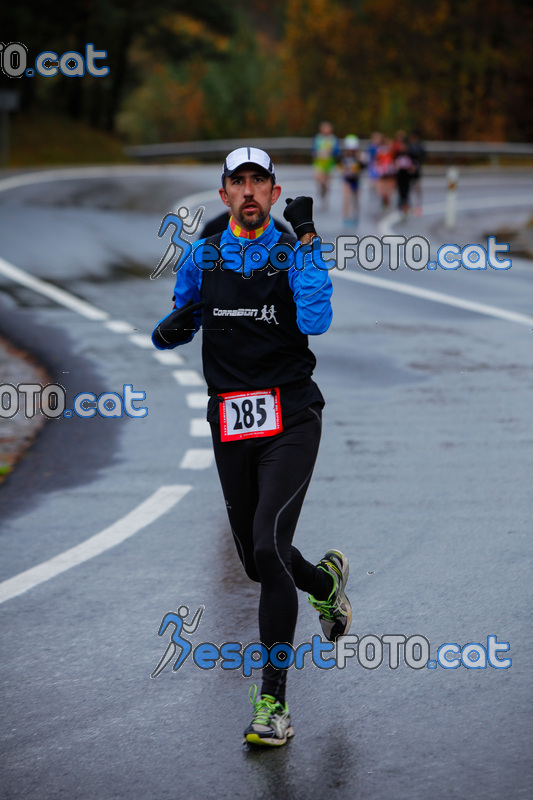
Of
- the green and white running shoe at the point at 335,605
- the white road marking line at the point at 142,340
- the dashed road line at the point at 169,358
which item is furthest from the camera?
the white road marking line at the point at 142,340

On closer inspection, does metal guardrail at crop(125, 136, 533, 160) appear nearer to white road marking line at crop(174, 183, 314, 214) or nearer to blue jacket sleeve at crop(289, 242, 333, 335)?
white road marking line at crop(174, 183, 314, 214)

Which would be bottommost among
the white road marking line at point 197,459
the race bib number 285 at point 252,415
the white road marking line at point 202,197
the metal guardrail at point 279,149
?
the white road marking line at point 197,459

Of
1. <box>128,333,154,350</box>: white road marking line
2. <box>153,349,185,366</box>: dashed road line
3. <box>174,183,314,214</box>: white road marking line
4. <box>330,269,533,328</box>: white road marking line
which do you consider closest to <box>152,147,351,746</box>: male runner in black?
<box>153,349,185,366</box>: dashed road line

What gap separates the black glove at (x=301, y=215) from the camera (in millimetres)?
4867

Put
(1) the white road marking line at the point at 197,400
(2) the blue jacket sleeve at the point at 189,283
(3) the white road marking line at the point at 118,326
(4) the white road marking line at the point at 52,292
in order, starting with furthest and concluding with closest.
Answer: (4) the white road marking line at the point at 52,292
(3) the white road marking line at the point at 118,326
(1) the white road marking line at the point at 197,400
(2) the blue jacket sleeve at the point at 189,283

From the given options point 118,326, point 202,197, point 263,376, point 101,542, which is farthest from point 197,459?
point 202,197

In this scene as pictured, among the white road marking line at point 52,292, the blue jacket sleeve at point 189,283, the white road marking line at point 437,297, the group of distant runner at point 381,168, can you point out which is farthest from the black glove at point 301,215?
the group of distant runner at point 381,168

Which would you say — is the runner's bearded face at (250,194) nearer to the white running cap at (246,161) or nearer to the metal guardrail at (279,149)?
the white running cap at (246,161)

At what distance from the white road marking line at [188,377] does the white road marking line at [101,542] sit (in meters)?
3.65

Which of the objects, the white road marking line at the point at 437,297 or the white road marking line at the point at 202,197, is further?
the white road marking line at the point at 202,197

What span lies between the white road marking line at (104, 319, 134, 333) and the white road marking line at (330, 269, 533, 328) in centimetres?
417

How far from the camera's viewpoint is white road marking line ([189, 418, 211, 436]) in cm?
1002

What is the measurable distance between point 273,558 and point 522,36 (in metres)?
56.4

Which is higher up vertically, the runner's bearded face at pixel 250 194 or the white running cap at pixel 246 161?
the white running cap at pixel 246 161
